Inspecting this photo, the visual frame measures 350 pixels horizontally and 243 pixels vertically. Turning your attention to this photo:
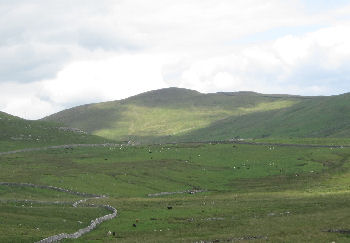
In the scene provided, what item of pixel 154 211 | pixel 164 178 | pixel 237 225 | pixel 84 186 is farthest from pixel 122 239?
pixel 164 178

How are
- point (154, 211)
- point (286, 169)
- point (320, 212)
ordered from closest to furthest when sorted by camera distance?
point (320, 212) < point (154, 211) < point (286, 169)

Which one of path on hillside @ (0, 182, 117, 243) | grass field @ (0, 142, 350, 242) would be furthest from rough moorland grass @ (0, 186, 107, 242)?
path on hillside @ (0, 182, 117, 243)

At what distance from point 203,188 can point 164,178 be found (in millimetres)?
13866

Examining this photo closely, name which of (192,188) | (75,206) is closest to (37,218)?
(75,206)

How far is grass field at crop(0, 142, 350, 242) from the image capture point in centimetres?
6588

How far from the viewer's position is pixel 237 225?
70.7m

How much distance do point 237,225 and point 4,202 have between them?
42.1 meters

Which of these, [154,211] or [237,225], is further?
[154,211]

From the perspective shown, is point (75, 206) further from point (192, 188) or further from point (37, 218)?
point (192, 188)

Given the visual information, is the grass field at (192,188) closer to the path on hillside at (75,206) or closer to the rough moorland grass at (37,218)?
the rough moorland grass at (37,218)

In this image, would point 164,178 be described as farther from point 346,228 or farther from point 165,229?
point 346,228

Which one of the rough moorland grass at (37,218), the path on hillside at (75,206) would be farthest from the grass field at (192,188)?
the path on hillside at (75,206)

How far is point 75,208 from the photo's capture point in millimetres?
88062

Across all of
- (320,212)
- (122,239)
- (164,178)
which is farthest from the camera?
(164,178)
